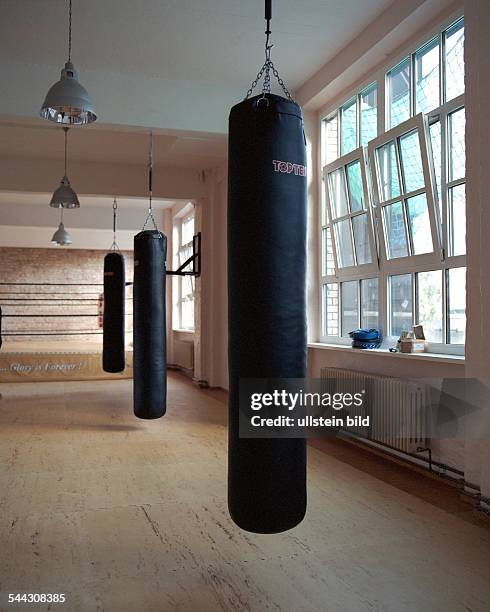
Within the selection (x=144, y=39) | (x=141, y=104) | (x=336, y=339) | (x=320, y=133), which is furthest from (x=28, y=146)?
(x=336, y=339)

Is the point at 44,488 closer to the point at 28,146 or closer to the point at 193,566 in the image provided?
the point at 193,566

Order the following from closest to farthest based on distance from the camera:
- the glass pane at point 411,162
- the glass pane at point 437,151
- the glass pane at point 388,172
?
1. the glass pane at point 437,151
2. the glass pane at point 411,162
3. the glass pane at point 388,172

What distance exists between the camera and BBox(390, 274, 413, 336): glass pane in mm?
5012

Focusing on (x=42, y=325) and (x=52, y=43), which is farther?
(x=42, y=325)

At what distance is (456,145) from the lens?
4406 mm

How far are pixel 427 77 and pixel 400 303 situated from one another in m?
1.82

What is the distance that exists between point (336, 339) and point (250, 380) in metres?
3.97

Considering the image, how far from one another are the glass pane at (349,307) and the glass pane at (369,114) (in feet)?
4.54

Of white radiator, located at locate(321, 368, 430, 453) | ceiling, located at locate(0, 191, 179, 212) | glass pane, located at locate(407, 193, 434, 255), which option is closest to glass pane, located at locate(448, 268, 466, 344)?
glass pane, located at locate(407, 193, 434, 255)

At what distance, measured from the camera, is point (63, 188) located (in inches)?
269

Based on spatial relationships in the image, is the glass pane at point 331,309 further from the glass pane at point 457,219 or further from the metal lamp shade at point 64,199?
the metal lamp shade at point 64,199

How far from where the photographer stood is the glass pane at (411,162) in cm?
479

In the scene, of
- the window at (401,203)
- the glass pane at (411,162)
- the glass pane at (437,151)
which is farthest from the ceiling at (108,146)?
the glass pane at (437,151)

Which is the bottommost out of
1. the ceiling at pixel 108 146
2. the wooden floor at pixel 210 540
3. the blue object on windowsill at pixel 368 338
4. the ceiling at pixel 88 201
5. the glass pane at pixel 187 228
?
the wooden floor at pixel 210 540
